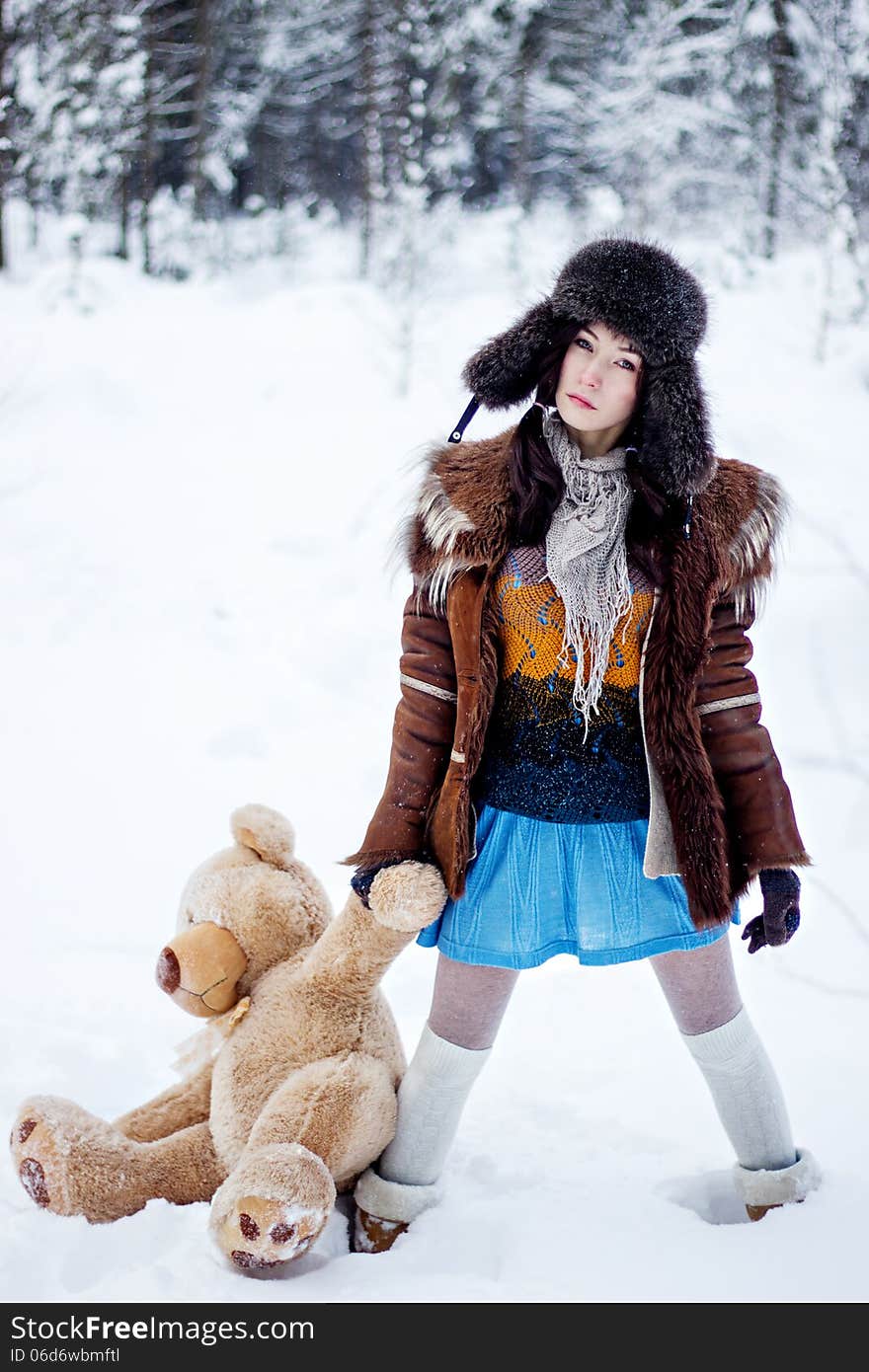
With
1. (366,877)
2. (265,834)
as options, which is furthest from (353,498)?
(366,877)

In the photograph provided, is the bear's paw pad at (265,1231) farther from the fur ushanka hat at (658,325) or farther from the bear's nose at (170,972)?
the fur ushanka hat at (658,325)

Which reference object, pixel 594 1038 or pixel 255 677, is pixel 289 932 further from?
pixel 255 677

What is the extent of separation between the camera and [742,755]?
201 cm

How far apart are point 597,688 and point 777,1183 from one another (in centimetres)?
111

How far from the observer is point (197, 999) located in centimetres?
222

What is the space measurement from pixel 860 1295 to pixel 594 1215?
1.79 feet

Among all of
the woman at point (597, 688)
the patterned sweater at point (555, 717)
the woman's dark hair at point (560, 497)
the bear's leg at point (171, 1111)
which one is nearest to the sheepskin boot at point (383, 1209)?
the woman at point (597, 688)

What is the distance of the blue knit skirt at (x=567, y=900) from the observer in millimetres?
1967

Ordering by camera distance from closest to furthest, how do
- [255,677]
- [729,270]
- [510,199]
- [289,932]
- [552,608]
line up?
[552,608] → [289,932] → [255,677] → [729,270] → [510,199]

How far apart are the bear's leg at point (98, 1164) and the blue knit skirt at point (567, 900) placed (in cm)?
75

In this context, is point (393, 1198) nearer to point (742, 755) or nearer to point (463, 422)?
point (742, 755)

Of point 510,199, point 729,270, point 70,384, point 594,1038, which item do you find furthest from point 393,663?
point 510,199

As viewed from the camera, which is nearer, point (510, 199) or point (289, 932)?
point (289, 932)
